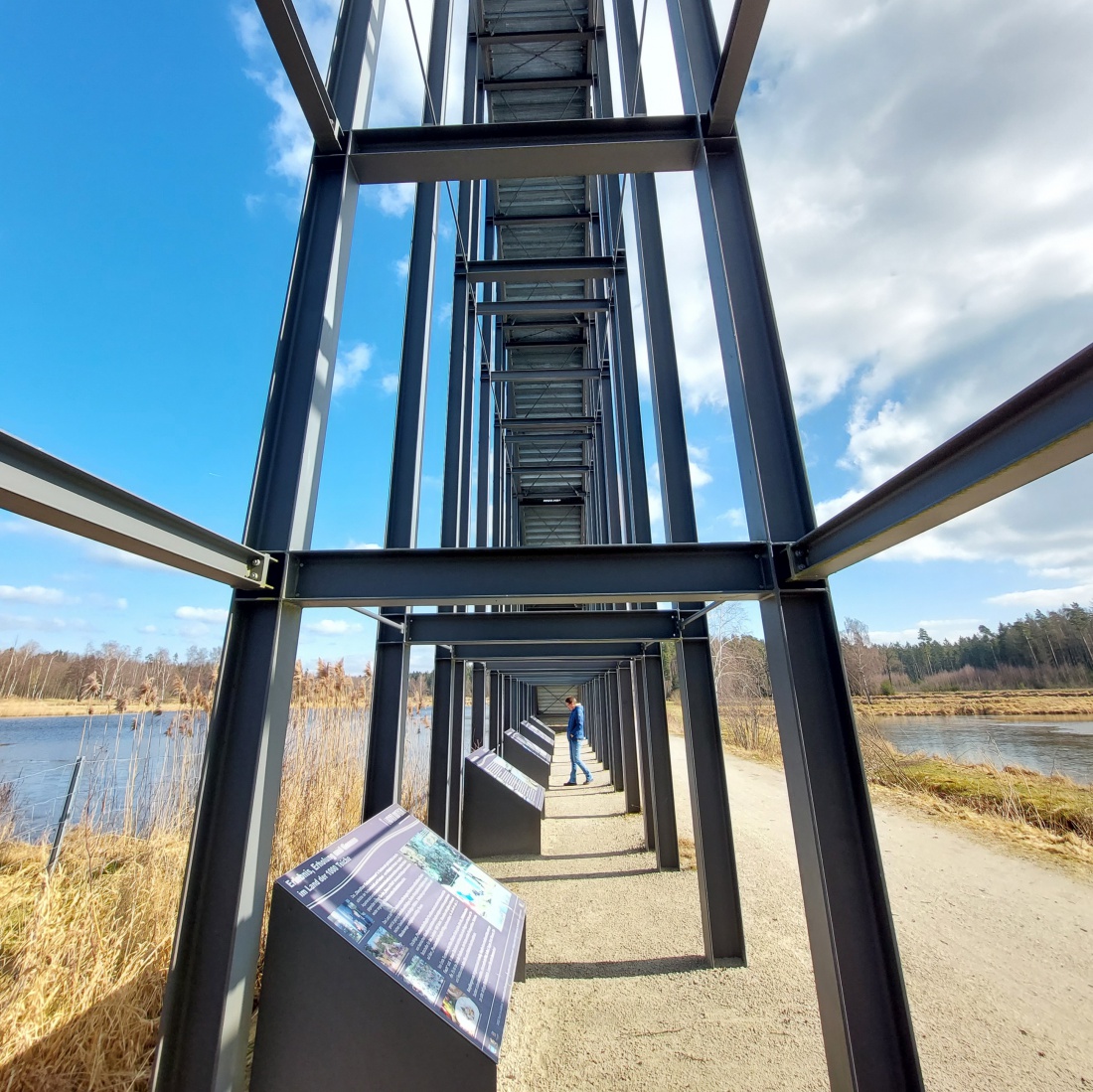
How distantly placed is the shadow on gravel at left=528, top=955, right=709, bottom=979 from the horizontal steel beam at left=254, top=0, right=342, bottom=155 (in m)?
6.20

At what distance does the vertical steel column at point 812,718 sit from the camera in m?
2.13

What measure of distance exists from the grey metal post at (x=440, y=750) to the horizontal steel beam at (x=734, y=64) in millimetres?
5893

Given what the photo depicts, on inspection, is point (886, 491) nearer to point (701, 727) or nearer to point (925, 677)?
point (701, 727)

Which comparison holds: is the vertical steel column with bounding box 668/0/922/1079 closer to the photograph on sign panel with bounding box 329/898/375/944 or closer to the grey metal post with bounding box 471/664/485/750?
the photograph on sign panel with bounding box 329/898/375/944

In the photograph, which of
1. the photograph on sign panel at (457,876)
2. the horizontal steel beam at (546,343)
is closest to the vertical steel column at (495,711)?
the horizontal steel beam at (546,343)

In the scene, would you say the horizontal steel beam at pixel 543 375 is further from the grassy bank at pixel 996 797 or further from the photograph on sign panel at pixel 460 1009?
the photograph on sign panel at pixel 460 1009

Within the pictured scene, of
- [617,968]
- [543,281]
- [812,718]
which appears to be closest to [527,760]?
[617,968]

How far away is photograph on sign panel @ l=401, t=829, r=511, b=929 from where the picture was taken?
10.9 feet

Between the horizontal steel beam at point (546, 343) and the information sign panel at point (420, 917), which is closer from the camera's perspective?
the information sign panel at point (420, 917)

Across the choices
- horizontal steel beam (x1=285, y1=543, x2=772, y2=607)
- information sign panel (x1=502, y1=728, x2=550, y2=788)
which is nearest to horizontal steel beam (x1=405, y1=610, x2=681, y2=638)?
horizontal steel beam (x1=285, y1=543, x2=772, y2=607)

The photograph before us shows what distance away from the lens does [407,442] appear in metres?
5.18

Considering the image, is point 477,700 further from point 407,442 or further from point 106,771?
point 106,771

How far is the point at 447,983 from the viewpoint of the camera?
2.58 m

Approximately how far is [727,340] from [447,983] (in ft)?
12.1
